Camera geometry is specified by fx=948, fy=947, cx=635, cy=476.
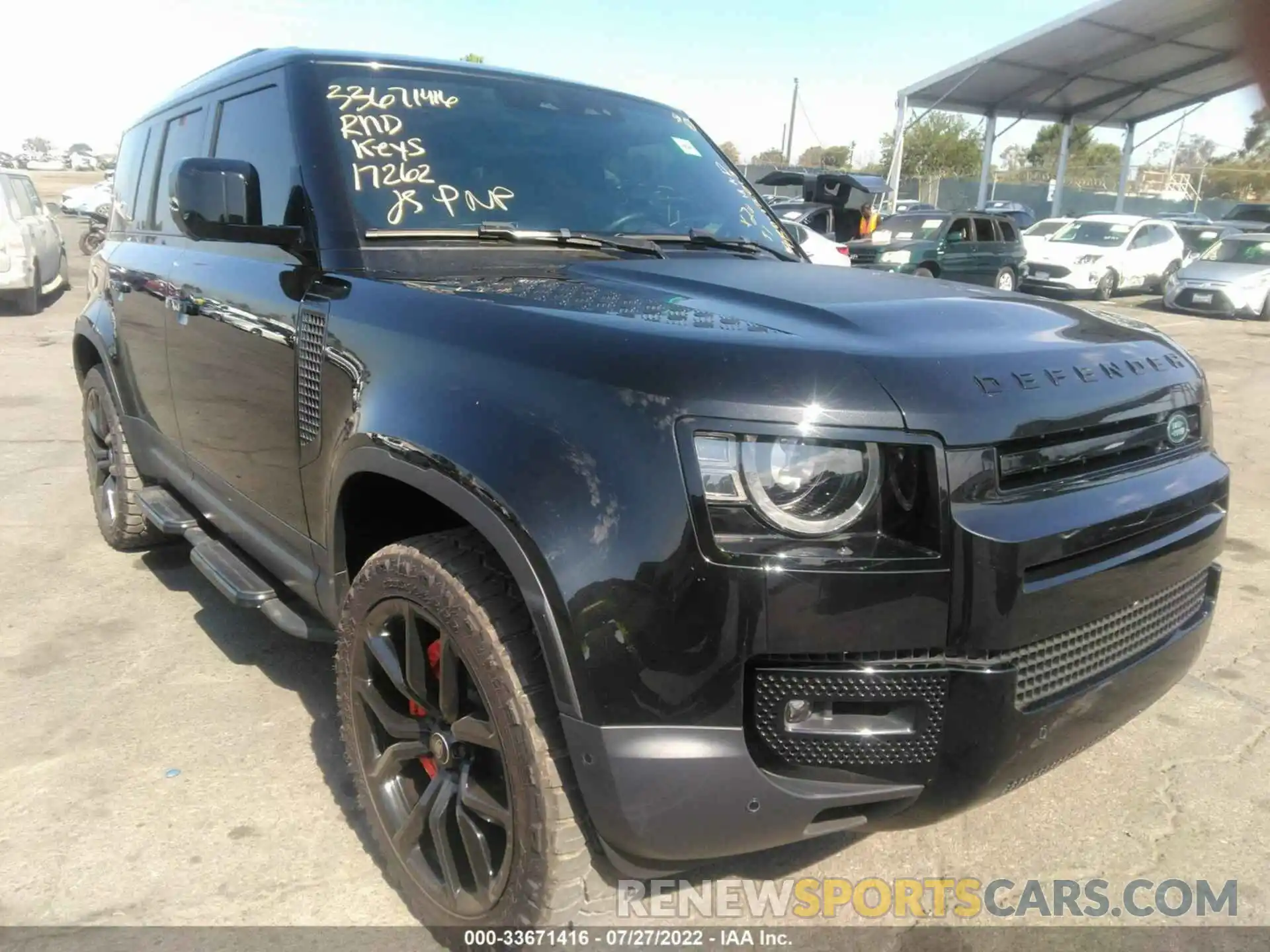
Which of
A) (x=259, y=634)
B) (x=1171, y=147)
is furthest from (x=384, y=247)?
(x=1171, y=147)

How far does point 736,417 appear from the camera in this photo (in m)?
1.59

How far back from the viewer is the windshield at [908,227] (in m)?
16.5

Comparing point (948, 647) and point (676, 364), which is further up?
point (676, 364)

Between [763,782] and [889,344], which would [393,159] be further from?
[763,782]

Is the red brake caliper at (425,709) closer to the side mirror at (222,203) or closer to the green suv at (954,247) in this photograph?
the side mirror at (222,203)

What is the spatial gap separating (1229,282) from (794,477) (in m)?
18.0

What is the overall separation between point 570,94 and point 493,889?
244 cm

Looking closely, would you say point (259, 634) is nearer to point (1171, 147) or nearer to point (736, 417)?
point (736, 417)

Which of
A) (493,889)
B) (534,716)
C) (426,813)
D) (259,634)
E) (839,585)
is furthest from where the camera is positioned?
(259,634)

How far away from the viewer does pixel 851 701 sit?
5.38ft

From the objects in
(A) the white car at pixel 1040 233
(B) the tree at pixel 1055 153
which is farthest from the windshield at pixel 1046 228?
(B) the tree at pixel 1055 153

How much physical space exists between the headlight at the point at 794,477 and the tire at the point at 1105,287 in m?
18.9

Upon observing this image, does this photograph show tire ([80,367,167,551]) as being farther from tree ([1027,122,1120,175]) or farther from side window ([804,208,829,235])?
tree ([1027,122,1120,175])

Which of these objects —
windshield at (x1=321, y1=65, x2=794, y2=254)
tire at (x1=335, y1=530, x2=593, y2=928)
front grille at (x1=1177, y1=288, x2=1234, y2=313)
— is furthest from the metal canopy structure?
tire at (x1=335, y1=530, x2=593, y2=928)
